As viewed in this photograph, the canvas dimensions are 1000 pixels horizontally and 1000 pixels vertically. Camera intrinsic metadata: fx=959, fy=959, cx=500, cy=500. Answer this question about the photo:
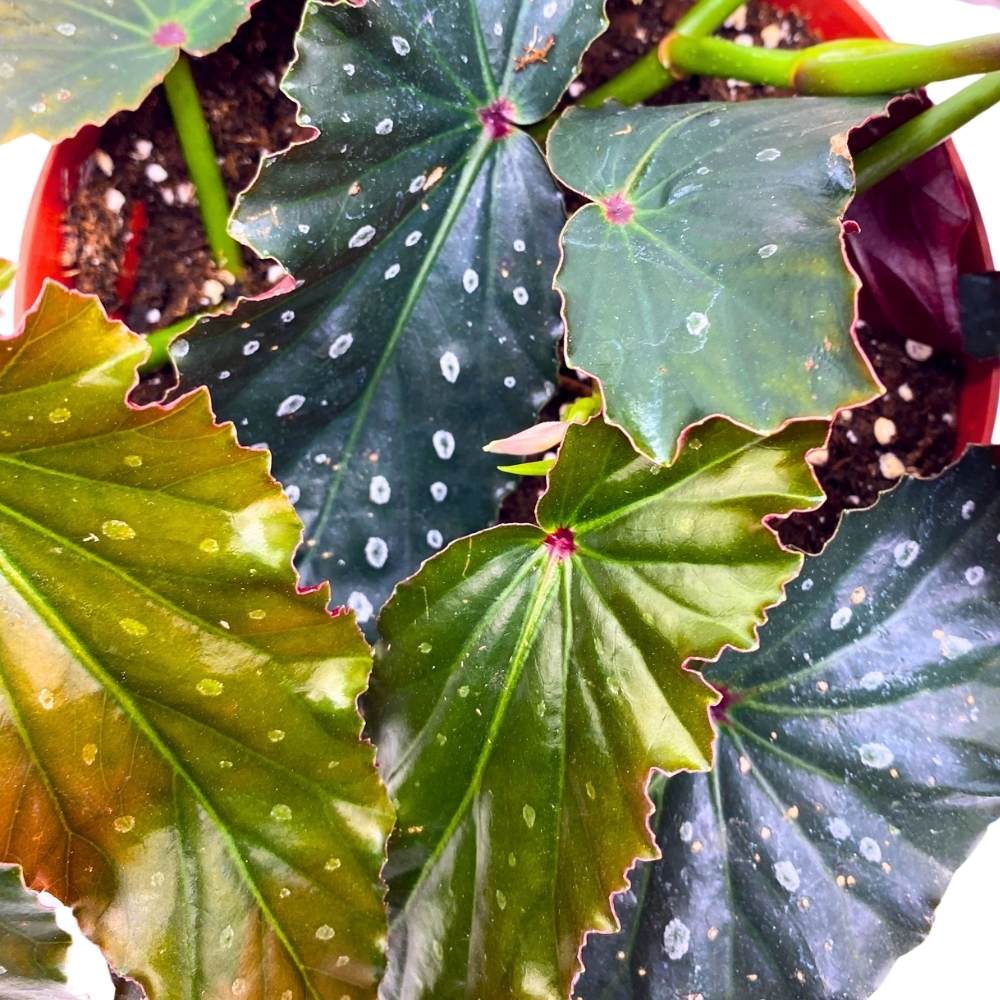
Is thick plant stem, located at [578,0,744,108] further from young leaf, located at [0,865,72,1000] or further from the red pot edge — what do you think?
young leaf, located at [0,865,72,1000]

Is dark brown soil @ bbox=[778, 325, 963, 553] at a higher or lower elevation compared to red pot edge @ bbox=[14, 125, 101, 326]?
lower

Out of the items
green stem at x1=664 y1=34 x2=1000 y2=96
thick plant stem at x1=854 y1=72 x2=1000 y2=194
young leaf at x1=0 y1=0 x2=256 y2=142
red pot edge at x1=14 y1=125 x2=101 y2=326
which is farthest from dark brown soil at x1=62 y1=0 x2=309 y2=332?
thick plant stem at x1=854 y1=72 x2=1000 y2=194

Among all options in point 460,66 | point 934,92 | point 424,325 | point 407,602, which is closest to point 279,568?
point 407,602

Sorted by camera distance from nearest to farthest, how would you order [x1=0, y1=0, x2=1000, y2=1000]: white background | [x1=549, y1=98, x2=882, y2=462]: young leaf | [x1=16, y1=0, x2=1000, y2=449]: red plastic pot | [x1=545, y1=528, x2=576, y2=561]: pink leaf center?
[x1=549, y1=98, x2=882, y2=462]: young leaf
[x1=545, y1=528, x2=576, y2=561]: pink leaf center
[x1=16, y1=0, x2=1000, y2=449]: red plastic pot
[x1=0, y1=0, x2=1000, y2=1000]: white background

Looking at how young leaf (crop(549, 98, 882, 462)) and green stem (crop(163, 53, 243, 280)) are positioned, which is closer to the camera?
young leaf (crop(549, 98, 882, 462))

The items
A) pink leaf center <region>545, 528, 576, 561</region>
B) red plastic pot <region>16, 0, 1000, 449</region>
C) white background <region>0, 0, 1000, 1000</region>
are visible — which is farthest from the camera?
white background <region>0, 0, 1000, 1000</region>

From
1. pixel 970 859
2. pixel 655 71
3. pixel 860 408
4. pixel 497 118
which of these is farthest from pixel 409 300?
pixel 970 859

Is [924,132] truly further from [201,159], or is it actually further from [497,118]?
[201,159]
